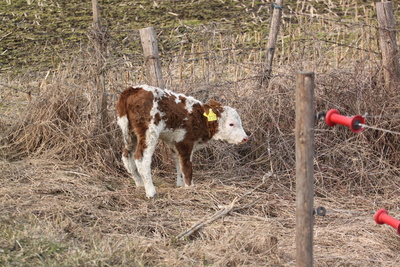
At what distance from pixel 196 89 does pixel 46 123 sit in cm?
213

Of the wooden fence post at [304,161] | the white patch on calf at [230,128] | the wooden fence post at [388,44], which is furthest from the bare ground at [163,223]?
the wooden fence post at [388,44]

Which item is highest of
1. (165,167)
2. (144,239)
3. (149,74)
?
(149,74)

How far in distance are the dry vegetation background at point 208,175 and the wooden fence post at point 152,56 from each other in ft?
1.85

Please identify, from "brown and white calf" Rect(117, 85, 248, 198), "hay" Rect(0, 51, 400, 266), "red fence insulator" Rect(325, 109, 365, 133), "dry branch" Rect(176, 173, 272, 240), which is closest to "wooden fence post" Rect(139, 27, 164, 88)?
"brown and white calf" Rect(117, 85, 248, 198)

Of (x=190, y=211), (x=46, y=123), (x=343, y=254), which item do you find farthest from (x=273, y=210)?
(x=46, y=123)

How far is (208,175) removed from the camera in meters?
7.66

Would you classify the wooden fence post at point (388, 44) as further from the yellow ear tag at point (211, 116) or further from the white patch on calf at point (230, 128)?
the yellow ear tag at point (211, 116)

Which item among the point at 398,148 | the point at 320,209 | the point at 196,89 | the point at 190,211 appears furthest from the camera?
the point at 196,89

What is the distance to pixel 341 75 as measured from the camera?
804cm

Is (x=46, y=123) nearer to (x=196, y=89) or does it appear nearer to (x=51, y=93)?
(x=51, y=93)

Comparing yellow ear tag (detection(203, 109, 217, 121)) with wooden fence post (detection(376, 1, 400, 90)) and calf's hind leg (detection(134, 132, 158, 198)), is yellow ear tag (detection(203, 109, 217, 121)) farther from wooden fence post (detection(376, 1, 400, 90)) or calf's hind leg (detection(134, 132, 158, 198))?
wooden fence post (detection(376, 1, 400, 90))

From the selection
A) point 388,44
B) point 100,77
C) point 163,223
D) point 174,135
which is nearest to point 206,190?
point 174,135

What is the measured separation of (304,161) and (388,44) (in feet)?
14.6

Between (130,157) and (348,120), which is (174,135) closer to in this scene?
(130,157)
